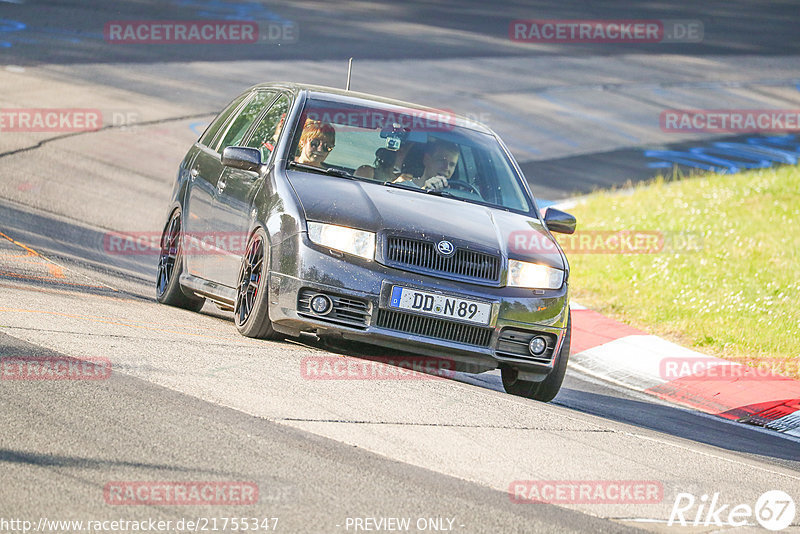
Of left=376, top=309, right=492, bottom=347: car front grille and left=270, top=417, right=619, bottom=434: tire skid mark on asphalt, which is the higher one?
left=376, top=309, right=492, bottom=347: car front grille

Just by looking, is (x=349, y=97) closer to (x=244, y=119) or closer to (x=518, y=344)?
(x=244, y=119)

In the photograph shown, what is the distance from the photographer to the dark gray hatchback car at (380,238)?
22.8ft

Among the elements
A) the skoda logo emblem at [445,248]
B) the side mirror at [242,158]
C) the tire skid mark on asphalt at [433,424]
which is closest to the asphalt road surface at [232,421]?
the tire skid mark on asphalt at [433,424]

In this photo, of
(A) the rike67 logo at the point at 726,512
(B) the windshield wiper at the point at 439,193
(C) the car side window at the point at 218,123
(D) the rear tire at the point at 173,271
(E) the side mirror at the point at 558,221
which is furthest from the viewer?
(C) the car side window at the point at 218,123

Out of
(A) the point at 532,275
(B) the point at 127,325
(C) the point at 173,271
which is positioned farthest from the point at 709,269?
(B) the point at 127,325

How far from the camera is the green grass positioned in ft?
36.0

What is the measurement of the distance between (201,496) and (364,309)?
99.7 inches

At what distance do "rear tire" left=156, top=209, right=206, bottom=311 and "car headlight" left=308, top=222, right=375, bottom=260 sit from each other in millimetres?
2196

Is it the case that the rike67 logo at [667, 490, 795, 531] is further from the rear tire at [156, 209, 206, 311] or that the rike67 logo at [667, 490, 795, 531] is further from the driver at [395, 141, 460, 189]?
the rear tire at [156, 209, 206, 311]

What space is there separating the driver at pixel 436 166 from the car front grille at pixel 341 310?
1295 millimetres

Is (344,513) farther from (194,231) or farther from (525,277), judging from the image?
(194,231)

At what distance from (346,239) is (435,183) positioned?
125 cm

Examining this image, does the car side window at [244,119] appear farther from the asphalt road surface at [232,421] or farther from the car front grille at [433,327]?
the car front grille at [433,327]

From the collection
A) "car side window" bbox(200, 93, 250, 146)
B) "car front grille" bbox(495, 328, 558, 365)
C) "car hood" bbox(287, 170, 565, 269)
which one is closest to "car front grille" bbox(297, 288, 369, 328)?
"car hood" bbox(287, 170, 565, 269)
